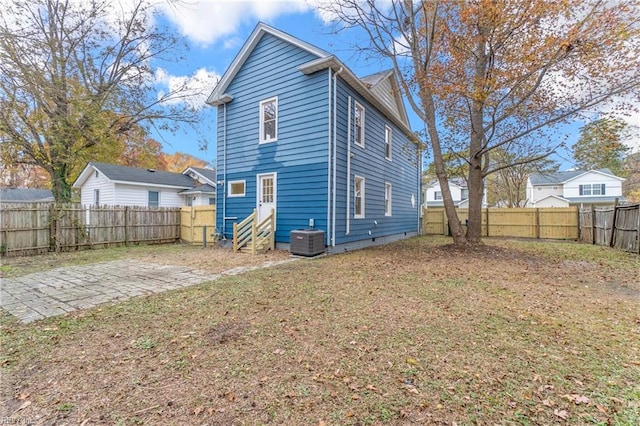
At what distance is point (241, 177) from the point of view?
34.6ft

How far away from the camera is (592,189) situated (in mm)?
28594

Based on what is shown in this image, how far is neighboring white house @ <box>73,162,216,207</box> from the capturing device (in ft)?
54.0

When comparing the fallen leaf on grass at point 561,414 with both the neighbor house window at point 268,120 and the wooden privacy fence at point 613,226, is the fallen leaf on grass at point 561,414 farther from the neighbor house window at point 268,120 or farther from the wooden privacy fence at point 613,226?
the wooden privacy fence at point 613,226

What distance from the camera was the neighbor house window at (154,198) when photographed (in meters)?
17.9

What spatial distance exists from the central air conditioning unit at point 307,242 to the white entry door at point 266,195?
2.03 metres

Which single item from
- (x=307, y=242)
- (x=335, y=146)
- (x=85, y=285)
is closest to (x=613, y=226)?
(x=335, y=146)

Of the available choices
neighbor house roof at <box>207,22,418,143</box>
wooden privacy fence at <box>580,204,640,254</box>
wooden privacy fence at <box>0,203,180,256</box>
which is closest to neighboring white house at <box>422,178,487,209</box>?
wooden privacy fence at <box>580,204,640,254</box>

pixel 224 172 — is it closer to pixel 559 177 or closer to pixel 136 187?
pixel 136 187

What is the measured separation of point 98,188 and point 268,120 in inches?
561

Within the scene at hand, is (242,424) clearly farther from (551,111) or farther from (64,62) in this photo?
(64,62)

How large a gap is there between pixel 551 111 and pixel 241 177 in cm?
1034

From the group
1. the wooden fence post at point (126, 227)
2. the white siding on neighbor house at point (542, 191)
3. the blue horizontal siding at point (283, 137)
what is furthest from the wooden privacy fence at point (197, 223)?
the white siding on neighbor house at point (542, 191)

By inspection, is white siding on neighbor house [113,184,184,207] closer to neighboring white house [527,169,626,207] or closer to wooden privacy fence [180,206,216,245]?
wooden privacy fence [180,206,216,245]

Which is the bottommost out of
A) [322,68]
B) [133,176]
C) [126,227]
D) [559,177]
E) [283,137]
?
[126,227]
